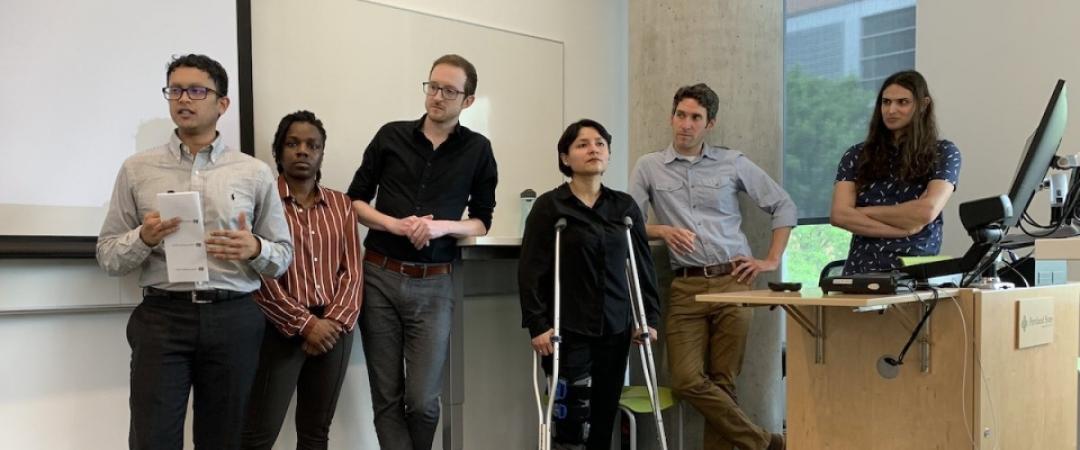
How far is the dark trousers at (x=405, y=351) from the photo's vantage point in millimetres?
2945

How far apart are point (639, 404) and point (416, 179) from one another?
135 cm

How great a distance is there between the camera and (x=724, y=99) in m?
3.94

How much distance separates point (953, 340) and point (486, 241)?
1.55m

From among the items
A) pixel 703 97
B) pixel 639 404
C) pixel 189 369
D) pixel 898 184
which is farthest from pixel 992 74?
pixel 189 369

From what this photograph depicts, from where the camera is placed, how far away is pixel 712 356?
3.59 meters

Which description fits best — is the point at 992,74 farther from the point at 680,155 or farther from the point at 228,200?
the point at 228,200

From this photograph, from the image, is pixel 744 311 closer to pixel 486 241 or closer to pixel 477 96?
pixel 486 241

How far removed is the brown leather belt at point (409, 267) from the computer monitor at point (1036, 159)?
1.81m

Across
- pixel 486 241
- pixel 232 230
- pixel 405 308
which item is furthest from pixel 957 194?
pixel 232 230

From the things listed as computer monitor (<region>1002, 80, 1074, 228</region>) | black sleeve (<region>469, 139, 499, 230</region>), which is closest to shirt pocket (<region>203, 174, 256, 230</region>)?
black sleeve (<region>469, 139, 499, 230</region>)

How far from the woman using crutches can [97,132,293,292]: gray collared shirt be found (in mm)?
960

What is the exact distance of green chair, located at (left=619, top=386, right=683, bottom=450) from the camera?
3.50 meters

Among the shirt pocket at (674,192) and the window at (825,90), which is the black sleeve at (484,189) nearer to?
the shirt pocket at (674,192)

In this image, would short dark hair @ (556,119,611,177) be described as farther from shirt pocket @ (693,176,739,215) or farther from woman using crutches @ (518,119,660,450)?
shirt pocket @ (693,176,739,215)
